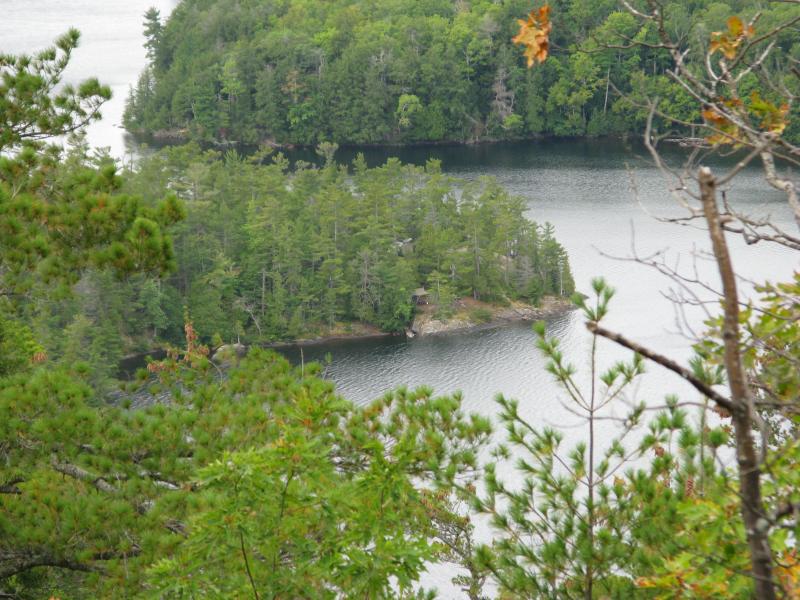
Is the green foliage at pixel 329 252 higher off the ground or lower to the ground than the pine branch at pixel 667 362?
lower

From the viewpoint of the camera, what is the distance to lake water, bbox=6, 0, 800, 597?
81.3 ft

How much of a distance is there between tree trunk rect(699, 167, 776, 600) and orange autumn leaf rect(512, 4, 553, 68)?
3.51 ft

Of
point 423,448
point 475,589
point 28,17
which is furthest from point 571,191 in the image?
point 28,17

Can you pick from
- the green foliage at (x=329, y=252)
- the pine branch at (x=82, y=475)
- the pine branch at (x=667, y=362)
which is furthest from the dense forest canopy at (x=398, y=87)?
the pine branch at (x=667, y=362)

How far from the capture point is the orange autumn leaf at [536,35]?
131 inches

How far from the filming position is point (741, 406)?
2488mm

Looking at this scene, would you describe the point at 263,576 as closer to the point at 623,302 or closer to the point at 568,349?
the point at 568,349

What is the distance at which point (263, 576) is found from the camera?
4.84m

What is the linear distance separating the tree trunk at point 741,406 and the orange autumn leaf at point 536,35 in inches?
42.1

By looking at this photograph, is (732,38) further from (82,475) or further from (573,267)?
(573,267)

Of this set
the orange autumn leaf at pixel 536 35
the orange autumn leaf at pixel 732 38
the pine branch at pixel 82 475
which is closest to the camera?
the orange autumn leaf at pixel 536 35

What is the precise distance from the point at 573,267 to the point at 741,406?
3274cm

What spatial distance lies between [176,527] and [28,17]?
80262 mm

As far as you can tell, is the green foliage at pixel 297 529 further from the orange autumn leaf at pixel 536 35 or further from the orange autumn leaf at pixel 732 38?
the orange autumn leaf at pixel 732 38
